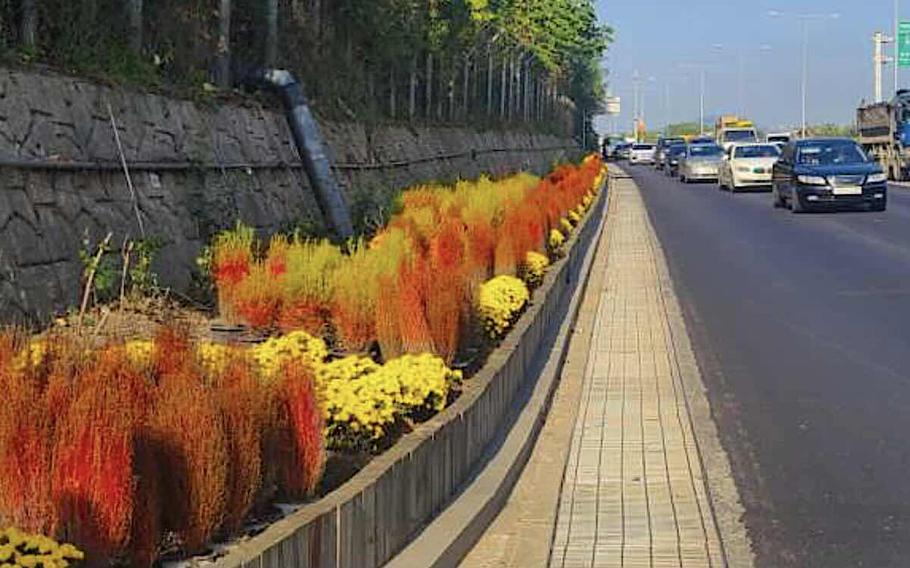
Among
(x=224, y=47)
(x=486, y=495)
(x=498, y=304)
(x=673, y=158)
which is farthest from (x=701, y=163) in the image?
(x=486, y=495)

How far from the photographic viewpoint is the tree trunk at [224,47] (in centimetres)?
1719

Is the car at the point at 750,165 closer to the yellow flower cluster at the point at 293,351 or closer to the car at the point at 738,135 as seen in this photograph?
the car at the point at 738,135

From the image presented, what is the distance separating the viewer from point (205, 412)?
15.9 feet

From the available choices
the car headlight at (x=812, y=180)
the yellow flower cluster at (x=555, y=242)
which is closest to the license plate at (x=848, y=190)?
the car headlight at (x=812, y=180)

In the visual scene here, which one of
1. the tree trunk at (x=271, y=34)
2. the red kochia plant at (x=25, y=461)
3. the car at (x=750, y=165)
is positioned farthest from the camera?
the car at (x=750, y=165)

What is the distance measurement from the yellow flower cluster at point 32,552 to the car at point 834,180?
100ft

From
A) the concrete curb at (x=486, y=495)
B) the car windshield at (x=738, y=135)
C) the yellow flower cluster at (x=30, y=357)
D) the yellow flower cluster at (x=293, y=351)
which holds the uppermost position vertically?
the car windshield at (x=738, y=135)

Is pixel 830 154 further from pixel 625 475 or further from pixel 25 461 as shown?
pixel 25 461

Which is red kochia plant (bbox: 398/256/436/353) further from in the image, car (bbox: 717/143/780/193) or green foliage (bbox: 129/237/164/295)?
car (bbox: 717/143/780/193)

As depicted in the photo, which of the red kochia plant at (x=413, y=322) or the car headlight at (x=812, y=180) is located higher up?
the car headlight at (x=812, y=180)

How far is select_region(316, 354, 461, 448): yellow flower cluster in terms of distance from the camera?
662 cm

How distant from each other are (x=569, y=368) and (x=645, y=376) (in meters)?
0.68

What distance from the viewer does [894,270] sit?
19312mm

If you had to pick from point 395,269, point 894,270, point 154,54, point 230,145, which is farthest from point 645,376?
point 894,270
